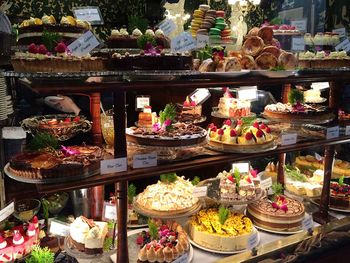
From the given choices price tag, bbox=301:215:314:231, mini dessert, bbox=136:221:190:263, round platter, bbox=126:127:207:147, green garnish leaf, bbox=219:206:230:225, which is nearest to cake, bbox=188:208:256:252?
green garnish leaf, bbox=219:206:230:225

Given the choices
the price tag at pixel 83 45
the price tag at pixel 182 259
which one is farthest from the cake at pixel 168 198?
the price tag at pixel 83 45

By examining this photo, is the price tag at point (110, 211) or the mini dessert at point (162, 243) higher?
the price tag at point (110, 211)

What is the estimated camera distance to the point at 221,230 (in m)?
2.55

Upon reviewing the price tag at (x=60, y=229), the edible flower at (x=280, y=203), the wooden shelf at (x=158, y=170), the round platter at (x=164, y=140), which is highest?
the round platter at (x=164, y=140)

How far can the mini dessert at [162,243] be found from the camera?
2242mm

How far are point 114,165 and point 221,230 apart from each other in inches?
40.7

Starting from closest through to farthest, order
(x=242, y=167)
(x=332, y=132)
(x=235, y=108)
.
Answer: (x=332, y=132)
(x=235, y=108)
(x=242, y=167)

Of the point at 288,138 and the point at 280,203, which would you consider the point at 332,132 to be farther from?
the point at 280,203

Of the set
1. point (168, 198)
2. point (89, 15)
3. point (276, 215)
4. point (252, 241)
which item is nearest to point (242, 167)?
point (276, 215)

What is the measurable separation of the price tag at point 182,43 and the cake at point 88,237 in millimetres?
1198

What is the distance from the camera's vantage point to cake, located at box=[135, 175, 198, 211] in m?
2.53

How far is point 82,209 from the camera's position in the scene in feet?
8.94

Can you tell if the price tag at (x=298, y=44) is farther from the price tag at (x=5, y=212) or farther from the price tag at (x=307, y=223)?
the price tag at (x=5, y=212)

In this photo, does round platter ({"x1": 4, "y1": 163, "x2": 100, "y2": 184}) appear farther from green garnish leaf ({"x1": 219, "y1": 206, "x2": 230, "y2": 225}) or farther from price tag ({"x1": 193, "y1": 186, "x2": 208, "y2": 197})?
green garnish leaf ({"x1": 219, "y1": 206, "x2": 230, "y2": 225})
